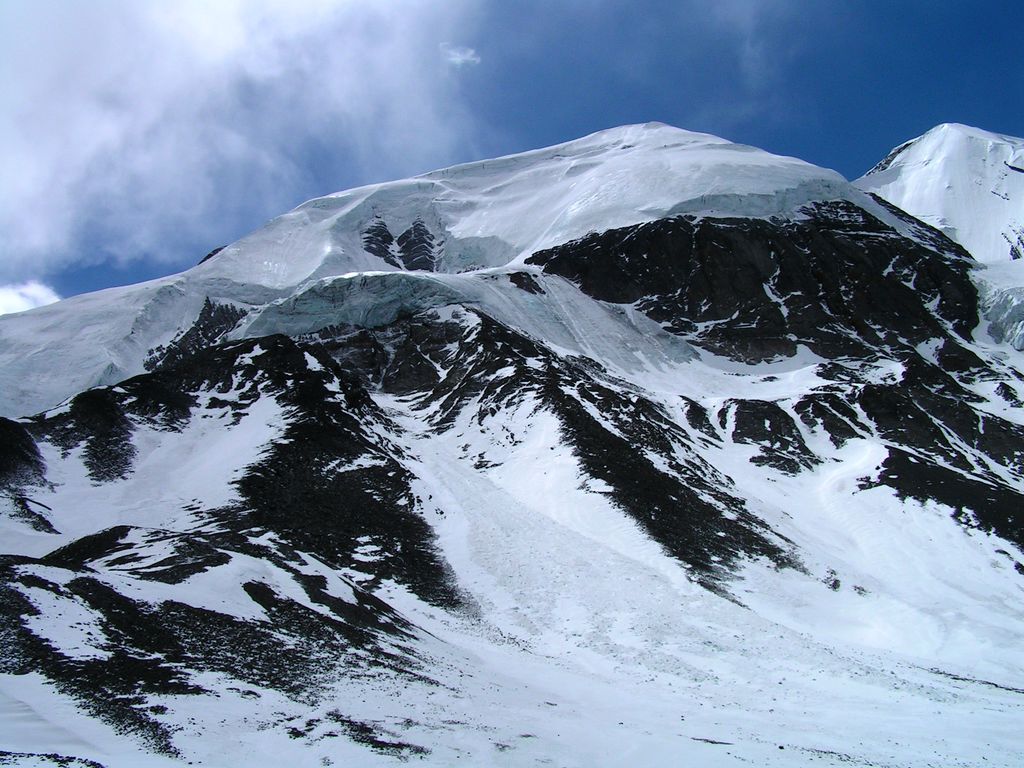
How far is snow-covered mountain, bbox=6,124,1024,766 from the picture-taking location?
2130 cm

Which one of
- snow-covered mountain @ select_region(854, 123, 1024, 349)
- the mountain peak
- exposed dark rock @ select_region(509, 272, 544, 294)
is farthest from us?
the mountain peak

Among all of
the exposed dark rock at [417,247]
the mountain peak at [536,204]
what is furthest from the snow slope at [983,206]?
the exposed dark rock at [417,247]

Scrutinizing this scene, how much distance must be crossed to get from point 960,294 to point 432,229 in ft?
336

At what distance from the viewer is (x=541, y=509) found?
52031mm

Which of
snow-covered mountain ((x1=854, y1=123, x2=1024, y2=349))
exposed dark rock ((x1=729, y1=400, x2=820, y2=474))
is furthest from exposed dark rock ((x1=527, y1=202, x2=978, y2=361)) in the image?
exposed dark rock ((x1=729, y1=400, x2=820, y2=474))

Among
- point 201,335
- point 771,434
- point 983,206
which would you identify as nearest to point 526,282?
point 771,434

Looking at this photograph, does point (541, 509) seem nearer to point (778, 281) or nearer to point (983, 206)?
point (778, 281)

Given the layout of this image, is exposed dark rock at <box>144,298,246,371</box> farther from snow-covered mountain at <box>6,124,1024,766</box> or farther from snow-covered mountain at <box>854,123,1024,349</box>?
snow-covered mountain at <box>854,123,1024,349</box>

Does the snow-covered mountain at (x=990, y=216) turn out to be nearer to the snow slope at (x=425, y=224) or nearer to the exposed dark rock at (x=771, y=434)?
the snow slope at (x=425, y=224)

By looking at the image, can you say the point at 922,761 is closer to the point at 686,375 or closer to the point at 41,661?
the point at 41,661

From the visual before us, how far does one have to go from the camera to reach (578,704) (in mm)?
25438

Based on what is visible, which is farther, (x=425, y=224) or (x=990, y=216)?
(x=990, y=216)

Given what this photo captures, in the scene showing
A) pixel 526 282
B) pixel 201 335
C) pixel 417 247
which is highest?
pixel 417 247

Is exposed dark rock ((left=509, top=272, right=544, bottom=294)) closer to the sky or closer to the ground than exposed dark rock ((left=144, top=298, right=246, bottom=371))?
closer to the sky
